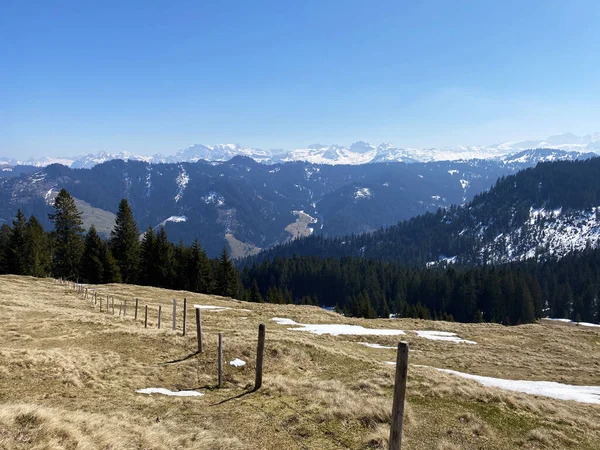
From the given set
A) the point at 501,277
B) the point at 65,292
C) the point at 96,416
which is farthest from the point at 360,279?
the point at 96,416

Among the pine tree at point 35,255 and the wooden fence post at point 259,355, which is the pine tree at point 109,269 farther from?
the wooden fence post at point 259,355

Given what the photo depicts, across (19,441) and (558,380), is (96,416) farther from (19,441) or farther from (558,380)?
(558,380)

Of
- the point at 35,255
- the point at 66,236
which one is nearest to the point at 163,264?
the point at 66,236

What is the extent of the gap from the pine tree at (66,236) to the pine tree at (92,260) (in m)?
1.83

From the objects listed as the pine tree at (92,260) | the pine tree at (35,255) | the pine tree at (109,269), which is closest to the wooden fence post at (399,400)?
the pine tree at (109,269)

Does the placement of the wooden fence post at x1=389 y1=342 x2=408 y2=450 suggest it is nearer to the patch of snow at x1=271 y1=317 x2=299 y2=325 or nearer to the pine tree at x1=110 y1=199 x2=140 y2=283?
the patch of snow at x1=271 y1=317 x2=299 y2=325

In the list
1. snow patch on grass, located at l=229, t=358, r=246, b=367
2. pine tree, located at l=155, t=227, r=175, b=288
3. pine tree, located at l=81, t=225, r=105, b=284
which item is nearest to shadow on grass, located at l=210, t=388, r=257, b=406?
snow patch on grass, located at l=229, t=358, r=246, b=367

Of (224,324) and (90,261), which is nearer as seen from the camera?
(224,324)

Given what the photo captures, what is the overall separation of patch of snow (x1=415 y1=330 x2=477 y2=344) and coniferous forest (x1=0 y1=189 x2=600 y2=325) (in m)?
59.3

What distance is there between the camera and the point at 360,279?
185625 millimetres

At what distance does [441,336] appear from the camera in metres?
42.2

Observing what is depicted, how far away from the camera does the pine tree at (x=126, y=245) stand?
81500 millimetres

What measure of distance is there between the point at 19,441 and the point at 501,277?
165151 millimetres

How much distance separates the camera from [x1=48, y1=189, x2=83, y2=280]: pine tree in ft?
248
